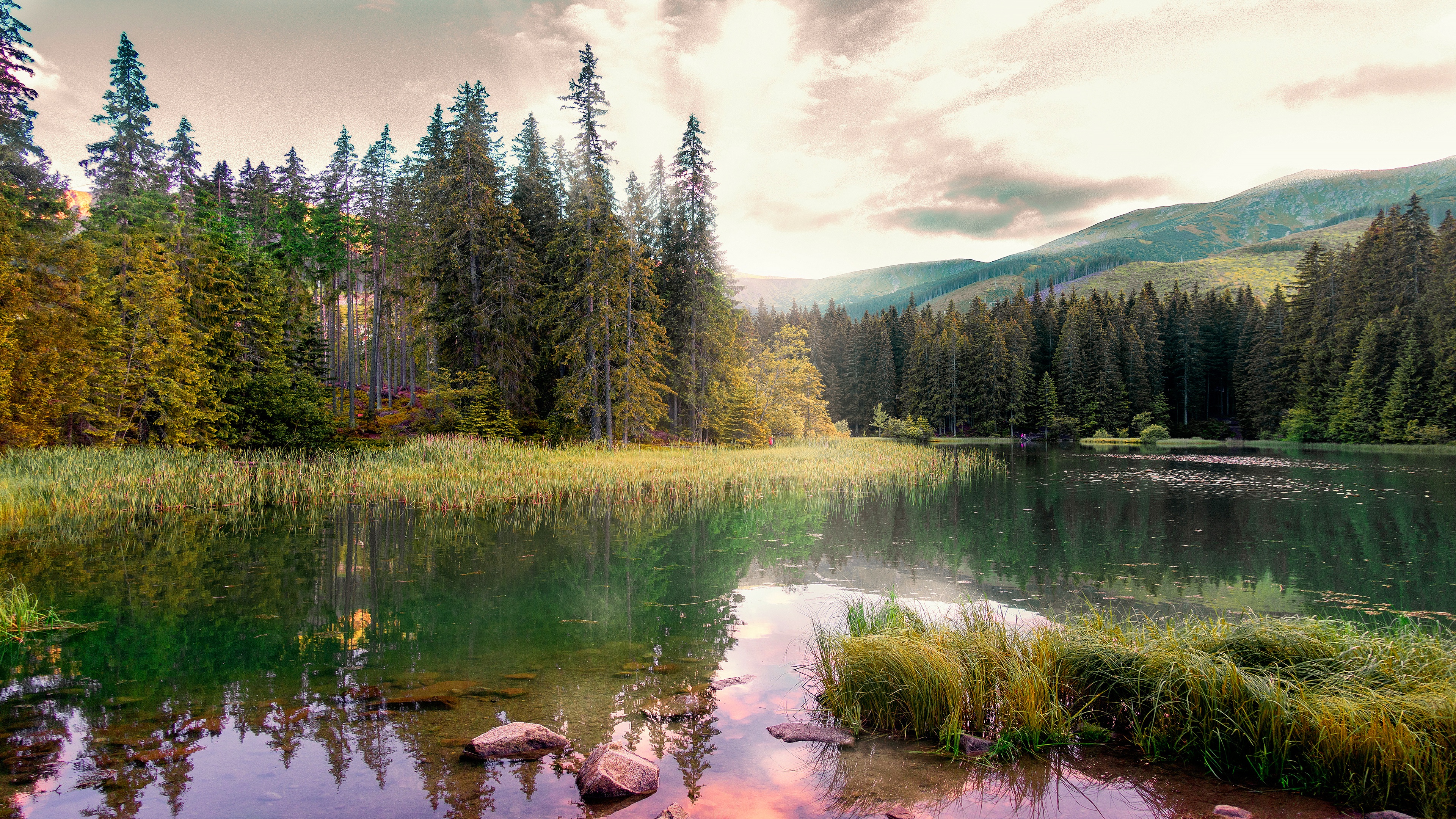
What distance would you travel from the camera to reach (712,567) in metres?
12.9

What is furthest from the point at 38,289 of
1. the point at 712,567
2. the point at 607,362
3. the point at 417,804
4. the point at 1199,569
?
the point at 1199,569

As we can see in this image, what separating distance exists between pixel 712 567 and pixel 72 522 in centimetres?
1634

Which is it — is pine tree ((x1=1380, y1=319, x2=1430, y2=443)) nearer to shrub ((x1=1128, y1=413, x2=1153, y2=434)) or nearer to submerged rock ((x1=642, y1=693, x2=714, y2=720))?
shrub ((x1=1128, y1=413, x2=1153, y2=434))

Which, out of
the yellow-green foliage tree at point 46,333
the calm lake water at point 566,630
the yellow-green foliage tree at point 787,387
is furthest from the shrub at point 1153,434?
the yellow-green foliage tree at point 46,333

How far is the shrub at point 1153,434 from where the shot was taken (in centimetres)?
6788

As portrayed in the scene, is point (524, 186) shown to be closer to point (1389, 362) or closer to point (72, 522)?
point (72, 522)

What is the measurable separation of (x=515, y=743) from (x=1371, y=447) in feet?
222

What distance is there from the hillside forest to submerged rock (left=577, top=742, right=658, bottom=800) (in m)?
26.9

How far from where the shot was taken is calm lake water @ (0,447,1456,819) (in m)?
4.75

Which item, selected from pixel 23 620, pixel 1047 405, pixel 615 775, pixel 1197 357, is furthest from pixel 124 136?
pixel 1197 357

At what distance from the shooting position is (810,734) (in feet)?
18.8

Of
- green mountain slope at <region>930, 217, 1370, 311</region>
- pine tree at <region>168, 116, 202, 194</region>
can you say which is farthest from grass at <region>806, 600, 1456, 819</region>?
green mountain slope at <region>930, 217, 1370, 311</region>

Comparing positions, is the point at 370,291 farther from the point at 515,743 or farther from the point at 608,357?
the point at 515,743

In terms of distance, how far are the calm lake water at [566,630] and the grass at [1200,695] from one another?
33 cm
